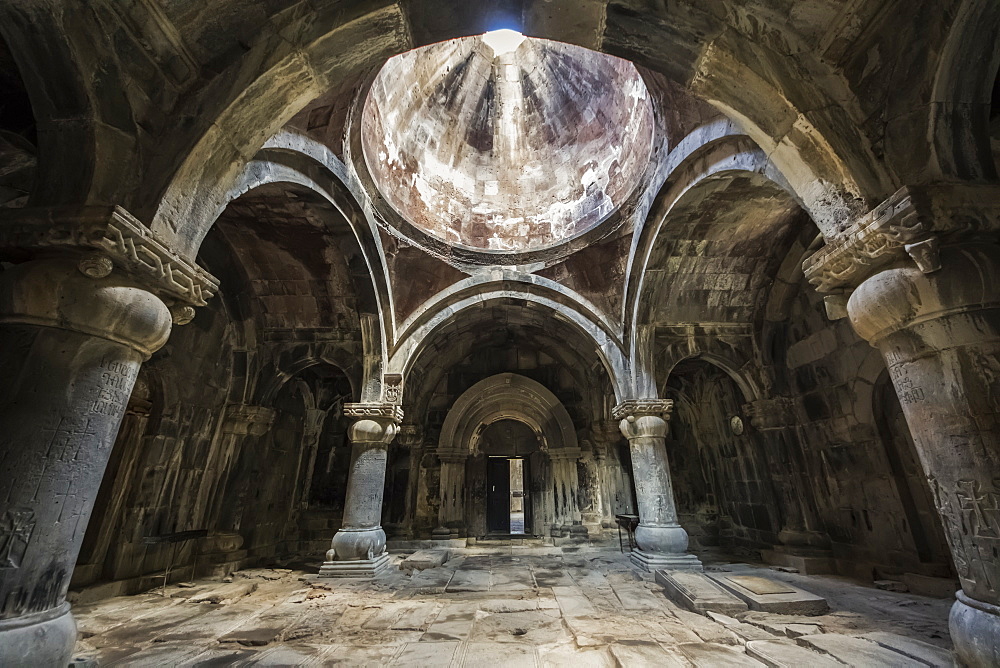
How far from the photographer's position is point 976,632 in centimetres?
185

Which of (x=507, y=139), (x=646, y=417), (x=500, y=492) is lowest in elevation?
(x=500, y=492)

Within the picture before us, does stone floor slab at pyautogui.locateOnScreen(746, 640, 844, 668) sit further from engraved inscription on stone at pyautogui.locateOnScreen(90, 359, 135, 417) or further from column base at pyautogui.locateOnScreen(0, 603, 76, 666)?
engraved inscription on stone at pyautogui.locateOnScreen(90, 359, 135, 417)

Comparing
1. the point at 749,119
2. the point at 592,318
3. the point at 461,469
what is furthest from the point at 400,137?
the point at 461,469

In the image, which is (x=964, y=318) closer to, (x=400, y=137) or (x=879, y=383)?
(x=879, y=383)

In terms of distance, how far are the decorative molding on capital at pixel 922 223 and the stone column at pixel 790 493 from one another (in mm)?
5339

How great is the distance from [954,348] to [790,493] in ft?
18.7

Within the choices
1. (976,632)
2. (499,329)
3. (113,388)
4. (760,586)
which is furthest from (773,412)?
(113,388)

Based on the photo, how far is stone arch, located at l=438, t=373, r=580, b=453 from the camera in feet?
33.5

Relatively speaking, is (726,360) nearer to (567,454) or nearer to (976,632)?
(567,454)

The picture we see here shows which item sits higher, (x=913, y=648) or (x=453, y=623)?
(x=913, y=648)

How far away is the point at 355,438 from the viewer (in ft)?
21.5

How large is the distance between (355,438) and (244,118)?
4.96 meters

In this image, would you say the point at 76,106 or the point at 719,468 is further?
the point at 719,468

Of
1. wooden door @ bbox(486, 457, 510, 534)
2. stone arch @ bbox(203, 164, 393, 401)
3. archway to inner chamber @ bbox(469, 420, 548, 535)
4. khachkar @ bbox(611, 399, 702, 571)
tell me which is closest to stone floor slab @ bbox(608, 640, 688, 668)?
khachkar @ bbox(611, 399, 702, 571)
